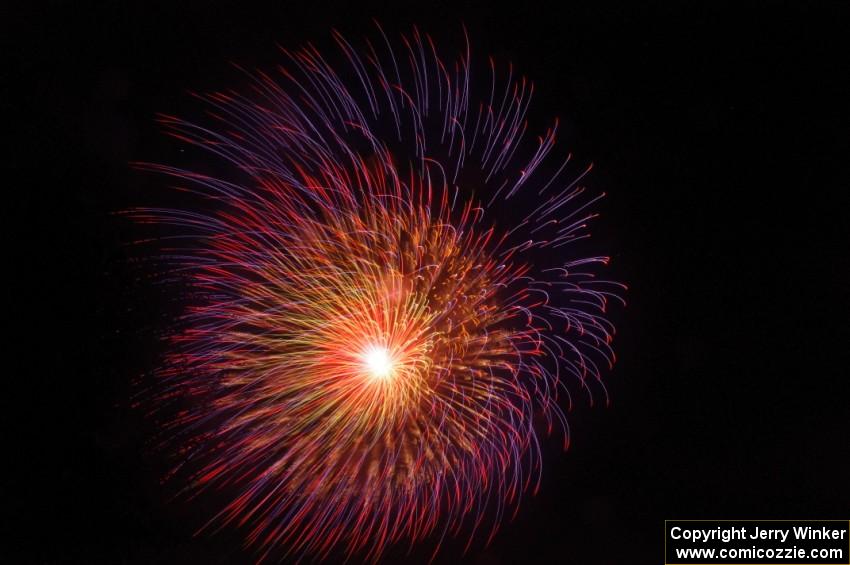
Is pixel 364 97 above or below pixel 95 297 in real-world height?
above

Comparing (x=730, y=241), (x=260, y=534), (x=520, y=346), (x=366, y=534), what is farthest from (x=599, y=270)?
(x=260, y=534)

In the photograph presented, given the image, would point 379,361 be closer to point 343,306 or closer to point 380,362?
point 380,362

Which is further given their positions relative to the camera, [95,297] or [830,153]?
[830,153]

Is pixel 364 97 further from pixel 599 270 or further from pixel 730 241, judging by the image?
pixel 730 241

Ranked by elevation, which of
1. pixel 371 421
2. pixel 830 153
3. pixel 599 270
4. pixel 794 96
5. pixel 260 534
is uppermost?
pixel 794 96

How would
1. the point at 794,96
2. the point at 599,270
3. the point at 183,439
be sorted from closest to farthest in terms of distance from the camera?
the point at 183,439
the point at 599,270
the point at 794,96

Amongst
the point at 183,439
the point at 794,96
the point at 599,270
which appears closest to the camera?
the point at 183,439

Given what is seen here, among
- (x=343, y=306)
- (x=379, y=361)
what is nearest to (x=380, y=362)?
(x=379, y=361)

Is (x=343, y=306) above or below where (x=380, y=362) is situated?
above
